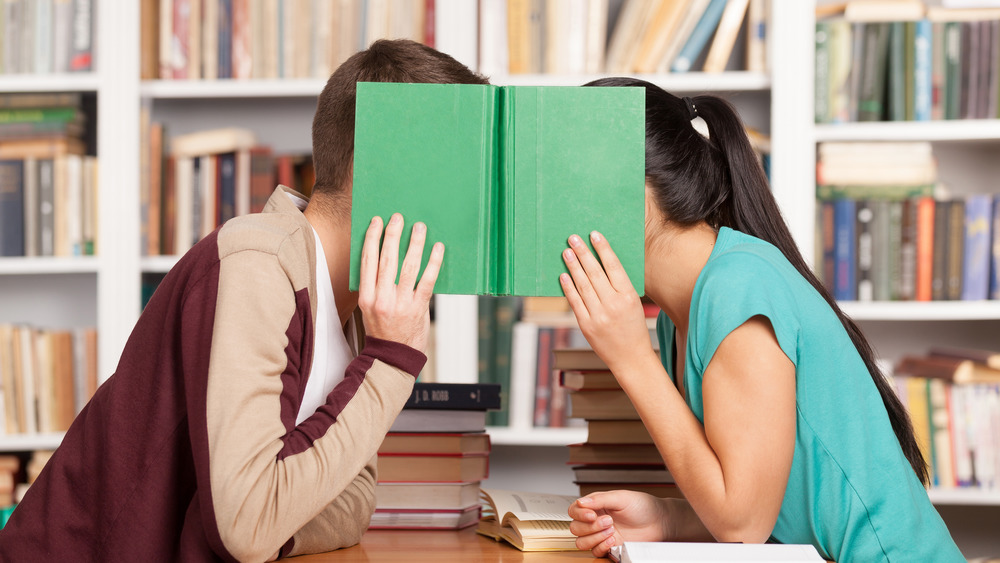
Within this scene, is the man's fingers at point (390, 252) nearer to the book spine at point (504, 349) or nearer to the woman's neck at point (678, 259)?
the woman's neck at point (678, 259)

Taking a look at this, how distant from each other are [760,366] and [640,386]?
128 mm

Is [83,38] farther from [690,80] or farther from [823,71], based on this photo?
[823,71]

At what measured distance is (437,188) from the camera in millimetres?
886

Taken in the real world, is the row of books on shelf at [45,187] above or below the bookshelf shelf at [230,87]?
below

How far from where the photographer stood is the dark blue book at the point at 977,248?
1.85 meters

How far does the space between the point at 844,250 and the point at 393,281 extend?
4.37 ft

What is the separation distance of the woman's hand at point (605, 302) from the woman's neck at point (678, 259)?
6.1 inches

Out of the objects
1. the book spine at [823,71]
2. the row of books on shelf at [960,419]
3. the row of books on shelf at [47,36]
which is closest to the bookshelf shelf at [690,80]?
the book spine at [823,71]

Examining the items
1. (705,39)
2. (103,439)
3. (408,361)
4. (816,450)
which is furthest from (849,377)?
(705,39)

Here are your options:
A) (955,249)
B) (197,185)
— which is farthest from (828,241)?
(197,185)

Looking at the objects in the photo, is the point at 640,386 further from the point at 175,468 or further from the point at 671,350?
the point at 175,468

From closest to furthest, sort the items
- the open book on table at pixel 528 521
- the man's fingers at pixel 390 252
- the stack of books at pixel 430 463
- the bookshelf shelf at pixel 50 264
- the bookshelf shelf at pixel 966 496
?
the man's fingers at pixel 390 252, the open book on table at pixel 528 521, the stack of books at pixel 430 463, the bookshelf shelf at pixel 966 496, the bookshelf shelf at pixel 50 264

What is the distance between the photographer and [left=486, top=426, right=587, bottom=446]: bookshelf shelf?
6.31 feet

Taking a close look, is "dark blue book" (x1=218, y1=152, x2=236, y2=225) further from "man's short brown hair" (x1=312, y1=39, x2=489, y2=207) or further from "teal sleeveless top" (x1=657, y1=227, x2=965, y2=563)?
"teal sleeveless top" (x1=657, y1=227, x2=965, y2=563)
